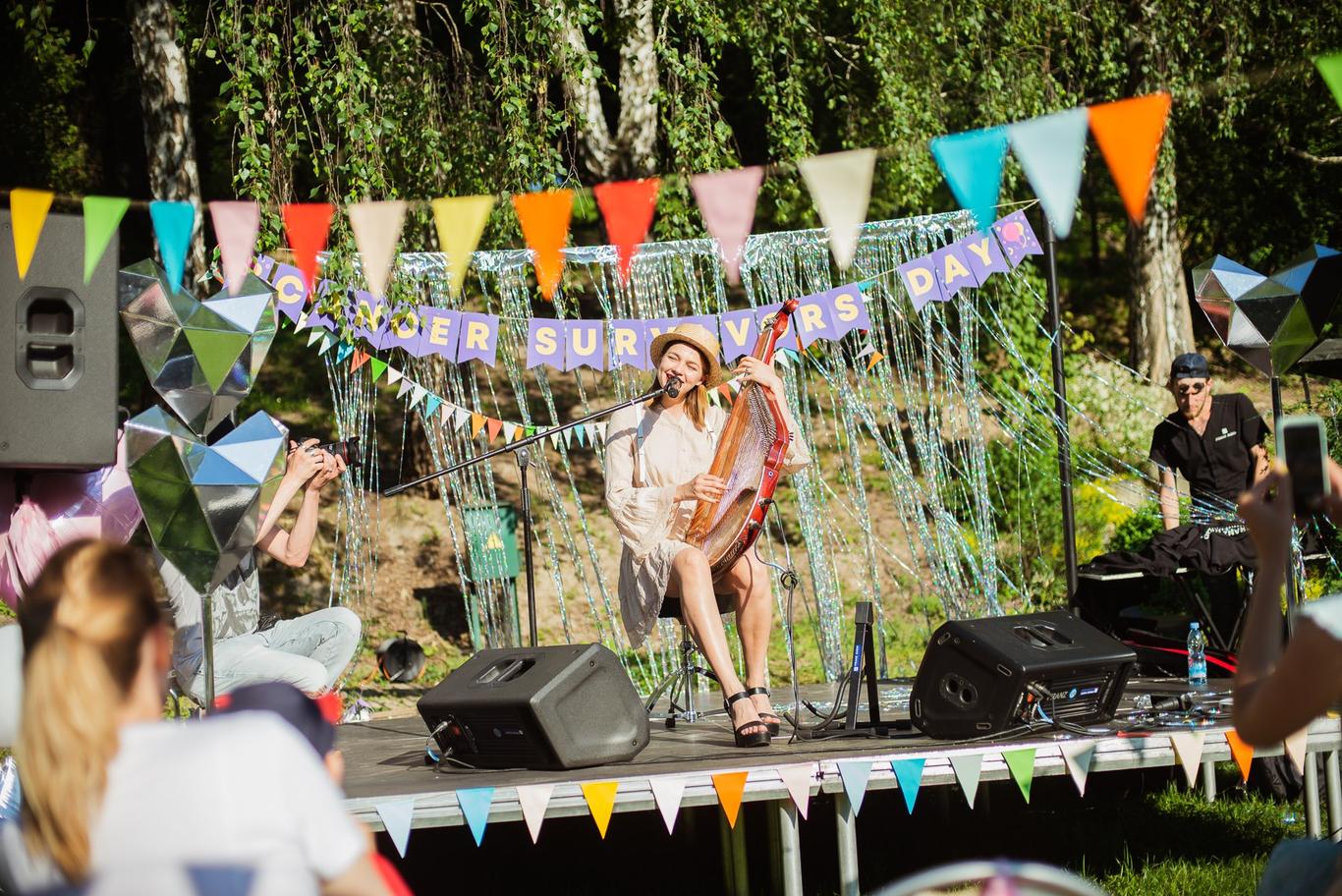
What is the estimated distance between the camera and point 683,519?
4246 mm

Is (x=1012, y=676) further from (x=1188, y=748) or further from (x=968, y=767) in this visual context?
(x=1188, y=748)

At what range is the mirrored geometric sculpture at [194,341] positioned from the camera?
382cm

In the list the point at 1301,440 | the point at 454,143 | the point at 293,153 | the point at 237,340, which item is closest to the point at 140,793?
the point at 1301,440

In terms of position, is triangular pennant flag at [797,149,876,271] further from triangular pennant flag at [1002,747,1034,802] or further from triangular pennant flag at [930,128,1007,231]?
triangular pennant flag at [1002,747,1034,802]

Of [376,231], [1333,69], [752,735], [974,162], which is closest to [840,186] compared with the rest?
[974,162]

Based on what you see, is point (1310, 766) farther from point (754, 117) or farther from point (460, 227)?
point (754, 117)

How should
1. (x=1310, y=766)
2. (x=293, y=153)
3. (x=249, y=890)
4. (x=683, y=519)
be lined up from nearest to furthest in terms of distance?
(x=249, y=890) < (x=1310, y=766) < (x=683, y=519) < (x=293, y=153)

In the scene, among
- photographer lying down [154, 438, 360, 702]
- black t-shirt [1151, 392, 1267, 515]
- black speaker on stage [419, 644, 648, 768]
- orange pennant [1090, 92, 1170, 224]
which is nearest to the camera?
black speaker on stage [419, 644, 648, 768]

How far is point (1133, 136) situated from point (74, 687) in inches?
121

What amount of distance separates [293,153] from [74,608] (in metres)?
4.04

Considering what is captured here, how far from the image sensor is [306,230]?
4727 mm

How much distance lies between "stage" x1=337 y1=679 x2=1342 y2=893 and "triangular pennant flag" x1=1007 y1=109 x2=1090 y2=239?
1.36 metres

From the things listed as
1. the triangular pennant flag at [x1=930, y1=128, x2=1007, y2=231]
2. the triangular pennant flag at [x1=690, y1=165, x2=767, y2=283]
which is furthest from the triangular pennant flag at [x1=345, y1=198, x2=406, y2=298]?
the triangular pennant flag at [x1=930, y1=128, x2=1007, y2=231]

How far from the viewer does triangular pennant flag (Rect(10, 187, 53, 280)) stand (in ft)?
11.3
